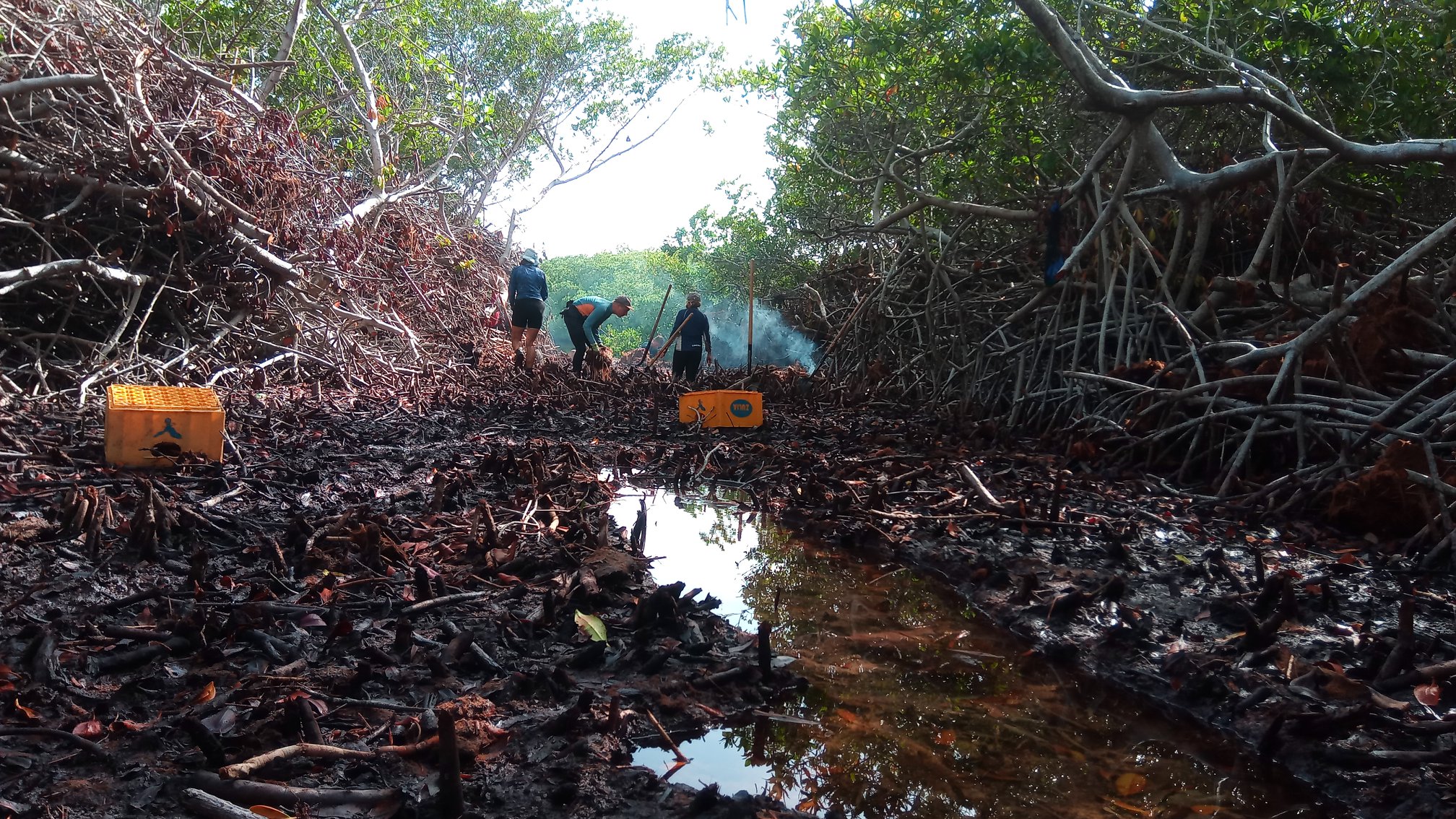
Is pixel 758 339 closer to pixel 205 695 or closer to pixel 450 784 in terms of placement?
pixel 205 695

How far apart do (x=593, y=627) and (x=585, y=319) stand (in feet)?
32.5

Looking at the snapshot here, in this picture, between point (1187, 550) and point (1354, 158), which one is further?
point (1354, 158)

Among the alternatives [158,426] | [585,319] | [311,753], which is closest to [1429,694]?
[311,753]

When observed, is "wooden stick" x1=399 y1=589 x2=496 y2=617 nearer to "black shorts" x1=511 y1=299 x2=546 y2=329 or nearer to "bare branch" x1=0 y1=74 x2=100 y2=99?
"bare branch" x1=0 y1=74 x2=100 y2=99

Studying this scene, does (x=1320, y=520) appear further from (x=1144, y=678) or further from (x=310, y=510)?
(x=310, y=510)

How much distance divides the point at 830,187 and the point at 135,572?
12.2 metres

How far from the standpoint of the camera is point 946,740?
2.24m

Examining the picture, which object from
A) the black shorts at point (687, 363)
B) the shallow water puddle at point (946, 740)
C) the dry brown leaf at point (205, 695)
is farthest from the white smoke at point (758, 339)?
the dry brown leaf at point (205, 695)

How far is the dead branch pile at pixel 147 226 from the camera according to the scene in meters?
5.49

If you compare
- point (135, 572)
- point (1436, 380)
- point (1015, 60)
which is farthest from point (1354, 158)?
point (135, 572)

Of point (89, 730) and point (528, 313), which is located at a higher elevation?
point (528, 313)

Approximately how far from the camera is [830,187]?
13.7 m

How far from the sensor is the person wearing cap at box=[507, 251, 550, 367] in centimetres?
1148

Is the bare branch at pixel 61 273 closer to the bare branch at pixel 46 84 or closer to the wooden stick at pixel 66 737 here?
the bare branch at pixel 46 84
